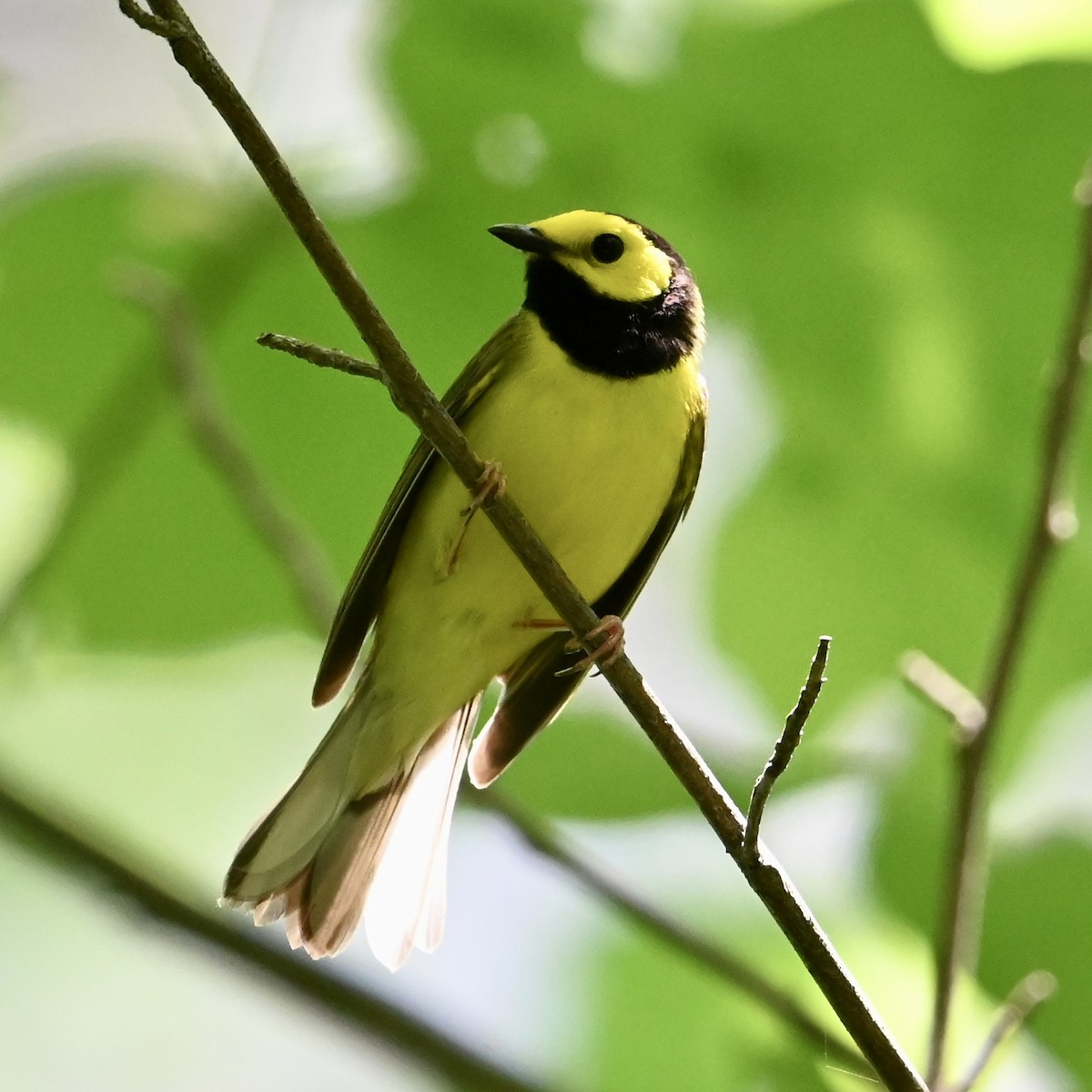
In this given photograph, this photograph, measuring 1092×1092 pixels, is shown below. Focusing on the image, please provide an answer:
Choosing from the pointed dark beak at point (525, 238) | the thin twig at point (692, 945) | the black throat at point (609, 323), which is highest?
the pointed dark beak at point (525, 238)

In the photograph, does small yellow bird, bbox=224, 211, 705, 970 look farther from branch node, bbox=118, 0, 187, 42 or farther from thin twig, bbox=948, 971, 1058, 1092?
branch node, bbox=118, 0, 187, 42

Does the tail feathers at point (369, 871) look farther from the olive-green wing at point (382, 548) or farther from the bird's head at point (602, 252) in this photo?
the bird's head at point (602, 252)

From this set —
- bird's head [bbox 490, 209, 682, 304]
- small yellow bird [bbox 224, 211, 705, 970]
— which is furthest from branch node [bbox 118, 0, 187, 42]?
bird's head [bbox 490, 209, 682, 304]

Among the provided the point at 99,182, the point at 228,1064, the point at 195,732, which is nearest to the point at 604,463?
the point at 99,182

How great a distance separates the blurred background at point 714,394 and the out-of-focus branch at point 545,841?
0.13 metres

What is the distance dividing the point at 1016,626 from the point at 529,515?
2.76ft

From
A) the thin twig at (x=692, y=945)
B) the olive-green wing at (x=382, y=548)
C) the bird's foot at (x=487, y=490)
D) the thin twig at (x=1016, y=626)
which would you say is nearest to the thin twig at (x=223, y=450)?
the olive-green wing at (x=382, y=548)

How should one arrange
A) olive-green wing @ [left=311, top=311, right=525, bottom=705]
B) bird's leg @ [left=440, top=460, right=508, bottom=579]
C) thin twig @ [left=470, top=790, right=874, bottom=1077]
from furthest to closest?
olive-green wing @ [left=311, top=311, right=525, bottom=705], thin twig @ [left=470, top=790, right=874, bottom=1077], bird's leg @ [left=440, top=460, right=508, bottom=579]

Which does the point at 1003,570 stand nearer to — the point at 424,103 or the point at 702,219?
the point at 702,219

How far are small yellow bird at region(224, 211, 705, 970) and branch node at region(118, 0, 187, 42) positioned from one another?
3.33 ft

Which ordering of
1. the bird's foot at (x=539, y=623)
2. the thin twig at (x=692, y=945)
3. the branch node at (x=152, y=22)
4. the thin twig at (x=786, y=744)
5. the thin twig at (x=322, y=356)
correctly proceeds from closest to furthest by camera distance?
the branch node at (x=152, y=22), the thin twig at (x=786, y=744), the thin twig at (x=322, y=356), the thin twig at (x=692, y=945), the bird's foot at (x=539, y=623)

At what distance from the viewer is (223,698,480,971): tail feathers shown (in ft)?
8.25

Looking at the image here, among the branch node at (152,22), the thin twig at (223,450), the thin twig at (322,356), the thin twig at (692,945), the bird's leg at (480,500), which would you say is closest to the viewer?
the branch node at (152,22)

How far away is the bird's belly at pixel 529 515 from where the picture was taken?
8.30 ft
